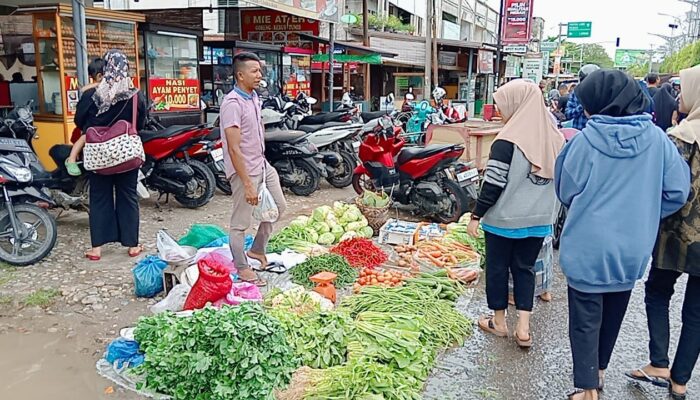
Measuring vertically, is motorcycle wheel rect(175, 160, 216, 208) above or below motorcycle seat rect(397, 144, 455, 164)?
below

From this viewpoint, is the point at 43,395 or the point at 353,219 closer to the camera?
the point at 43,395

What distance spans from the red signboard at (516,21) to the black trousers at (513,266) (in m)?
18.3

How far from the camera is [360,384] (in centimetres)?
296

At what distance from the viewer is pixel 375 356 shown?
3.20m

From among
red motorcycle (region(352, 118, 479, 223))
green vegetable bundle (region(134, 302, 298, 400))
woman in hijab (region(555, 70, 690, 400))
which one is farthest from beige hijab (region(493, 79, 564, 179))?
red motorcycle (region(352, 118, 479, 223))

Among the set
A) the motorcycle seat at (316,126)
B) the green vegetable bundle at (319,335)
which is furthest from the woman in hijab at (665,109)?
the green vegetable bundle at (319,335)

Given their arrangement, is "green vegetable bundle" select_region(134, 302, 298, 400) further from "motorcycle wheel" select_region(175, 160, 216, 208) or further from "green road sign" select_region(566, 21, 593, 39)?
"green road sign" select_region(566, 21, 593, 39)

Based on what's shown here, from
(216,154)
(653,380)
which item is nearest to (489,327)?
(653,380)

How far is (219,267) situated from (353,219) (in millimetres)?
2608

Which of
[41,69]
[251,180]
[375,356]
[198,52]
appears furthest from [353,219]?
[198,52]

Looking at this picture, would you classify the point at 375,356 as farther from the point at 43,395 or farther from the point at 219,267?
the point at 43,395

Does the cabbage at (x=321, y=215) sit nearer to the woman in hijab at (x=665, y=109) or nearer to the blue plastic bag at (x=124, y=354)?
the blue plastic bag at (x=124, y=354)

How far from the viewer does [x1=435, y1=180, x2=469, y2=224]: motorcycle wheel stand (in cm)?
673

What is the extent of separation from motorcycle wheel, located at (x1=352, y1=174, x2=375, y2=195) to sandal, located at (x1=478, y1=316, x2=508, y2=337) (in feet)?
11.3
